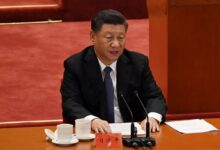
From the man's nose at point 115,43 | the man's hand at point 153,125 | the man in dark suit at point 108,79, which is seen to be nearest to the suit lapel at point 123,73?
the man in dark suit at point 108,79

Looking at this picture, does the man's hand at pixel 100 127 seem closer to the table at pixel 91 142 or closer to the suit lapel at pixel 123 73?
the table at pixel 91 142

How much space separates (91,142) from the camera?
217 cm

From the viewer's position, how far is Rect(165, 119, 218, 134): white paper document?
91.4 inches

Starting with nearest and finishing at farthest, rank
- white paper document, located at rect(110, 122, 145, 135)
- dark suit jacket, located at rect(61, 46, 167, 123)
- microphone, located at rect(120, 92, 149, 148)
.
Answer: microphone, located at rect(120, 92, 149, 148), white paper document, located at rect(110, 122, 145, 135), dark suit jacket, located at rect(61, 46, 167, 123)

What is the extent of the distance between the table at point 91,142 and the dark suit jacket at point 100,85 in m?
0.23

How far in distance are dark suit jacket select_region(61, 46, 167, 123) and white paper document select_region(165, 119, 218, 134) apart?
0.40 ft

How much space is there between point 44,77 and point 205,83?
126 centimetres

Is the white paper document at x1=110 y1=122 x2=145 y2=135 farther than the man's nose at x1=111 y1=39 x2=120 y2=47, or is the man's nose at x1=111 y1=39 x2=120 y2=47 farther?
the man's nose at x1=111 y1=39 x2=120 y2=47

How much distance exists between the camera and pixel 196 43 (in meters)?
3.29

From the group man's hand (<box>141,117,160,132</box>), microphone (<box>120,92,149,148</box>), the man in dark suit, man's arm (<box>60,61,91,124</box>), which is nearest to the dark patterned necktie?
the man in dark suit

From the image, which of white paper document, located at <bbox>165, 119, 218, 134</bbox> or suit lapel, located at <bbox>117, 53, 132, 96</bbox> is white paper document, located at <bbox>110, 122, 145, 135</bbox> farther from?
suit lapel, located at <bbox>117, 53, 132, 96</bbox>

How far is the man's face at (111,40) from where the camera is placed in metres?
2.48

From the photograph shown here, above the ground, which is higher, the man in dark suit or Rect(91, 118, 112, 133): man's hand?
the man in dark suit

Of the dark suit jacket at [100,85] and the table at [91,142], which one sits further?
the dark suit jacket at [100,85]
